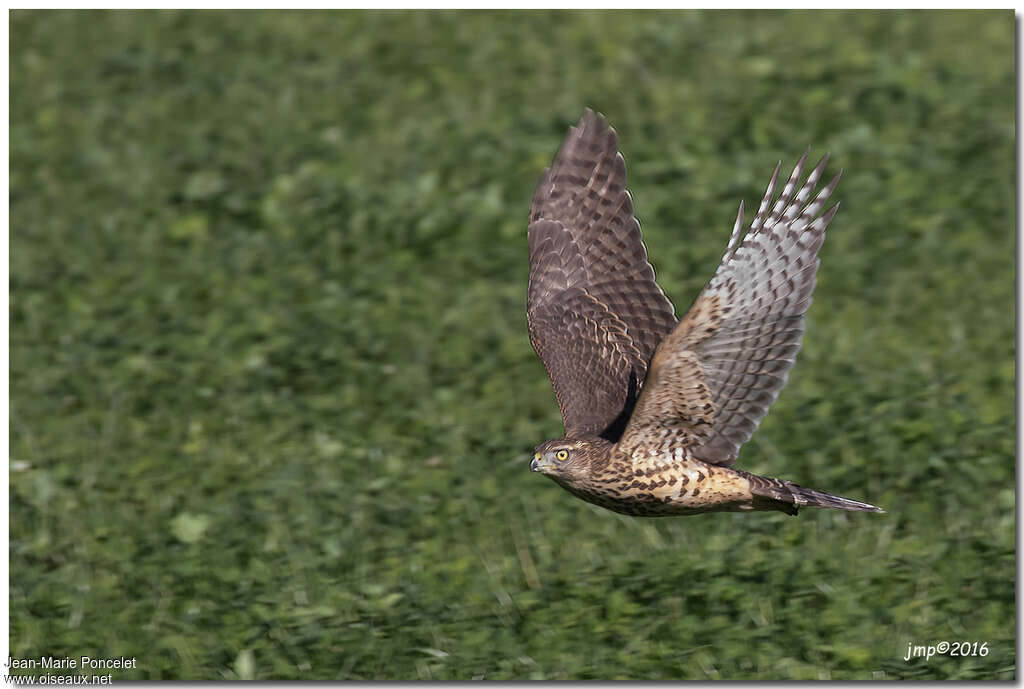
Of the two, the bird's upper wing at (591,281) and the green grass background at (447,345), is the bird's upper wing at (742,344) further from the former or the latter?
the green grass background at (447,345)

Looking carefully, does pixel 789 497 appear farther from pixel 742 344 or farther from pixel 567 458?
pixel 567 458

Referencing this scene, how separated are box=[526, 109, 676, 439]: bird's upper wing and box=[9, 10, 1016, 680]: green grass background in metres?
1.09

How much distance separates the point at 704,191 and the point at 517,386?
2.83 metres

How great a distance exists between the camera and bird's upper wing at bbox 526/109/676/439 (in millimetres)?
6766

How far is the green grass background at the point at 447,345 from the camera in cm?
714

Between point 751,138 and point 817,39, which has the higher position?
point 817,39

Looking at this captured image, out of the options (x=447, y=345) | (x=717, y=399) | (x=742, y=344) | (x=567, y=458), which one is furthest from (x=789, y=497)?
(x=447, y=345)

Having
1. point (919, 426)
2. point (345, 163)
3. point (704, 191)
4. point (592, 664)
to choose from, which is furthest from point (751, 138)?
point (592, 664)

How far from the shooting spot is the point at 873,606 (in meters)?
7.02

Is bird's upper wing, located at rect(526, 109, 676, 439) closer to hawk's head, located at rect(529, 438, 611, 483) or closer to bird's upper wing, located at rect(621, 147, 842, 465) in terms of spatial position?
hawk's head, located at rect(529, 438, 611, 483)

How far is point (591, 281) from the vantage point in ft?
23.4

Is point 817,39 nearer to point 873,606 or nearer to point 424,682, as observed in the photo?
point 873,606

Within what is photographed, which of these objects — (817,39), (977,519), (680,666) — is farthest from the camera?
(817,39)

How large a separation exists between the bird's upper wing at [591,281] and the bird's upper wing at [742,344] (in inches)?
29.9
